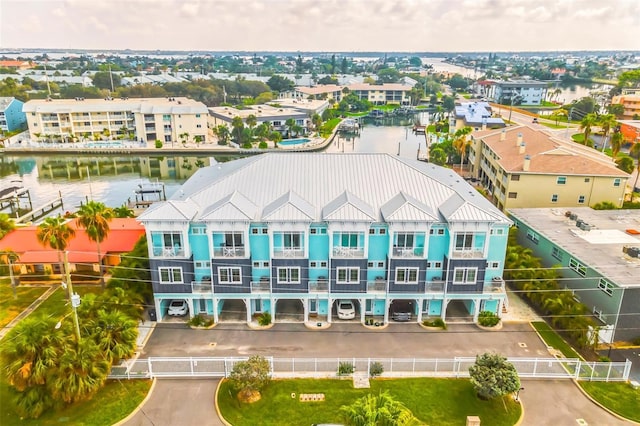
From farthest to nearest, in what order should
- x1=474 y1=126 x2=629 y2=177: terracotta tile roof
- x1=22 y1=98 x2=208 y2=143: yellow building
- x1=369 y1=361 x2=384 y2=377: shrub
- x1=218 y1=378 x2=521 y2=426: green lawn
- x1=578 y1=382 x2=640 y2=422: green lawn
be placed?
x1=22 y1=98 x2=208 y2=143: yellow building
x1=474 y1=126 x2=629 y2=177: terracotta tile roof
x1=369 y1=361 x2=384 y2=377: shrub
x1=578 y1=382 x2=640 y2=422: green lawn
x1=218 y1=378 x2=521 y2=426: green lawn

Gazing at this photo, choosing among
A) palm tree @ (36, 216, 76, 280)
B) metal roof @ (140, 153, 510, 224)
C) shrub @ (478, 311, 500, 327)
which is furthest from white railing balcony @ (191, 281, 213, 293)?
shrub @ (478, 311, 500, 327)

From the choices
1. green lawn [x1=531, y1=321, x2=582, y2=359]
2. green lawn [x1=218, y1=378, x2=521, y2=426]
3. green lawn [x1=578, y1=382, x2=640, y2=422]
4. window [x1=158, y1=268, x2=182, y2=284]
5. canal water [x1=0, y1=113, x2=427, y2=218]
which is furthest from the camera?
canal water [x1=0, y1=113, x2=427, y2=218]

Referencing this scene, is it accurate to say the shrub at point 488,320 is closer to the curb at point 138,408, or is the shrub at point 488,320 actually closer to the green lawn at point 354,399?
the green lawn at point 354,399

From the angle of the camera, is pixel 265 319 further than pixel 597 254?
No

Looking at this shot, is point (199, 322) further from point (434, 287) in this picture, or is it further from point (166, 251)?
point (434, 287)

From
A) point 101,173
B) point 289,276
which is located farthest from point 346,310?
point 101,173

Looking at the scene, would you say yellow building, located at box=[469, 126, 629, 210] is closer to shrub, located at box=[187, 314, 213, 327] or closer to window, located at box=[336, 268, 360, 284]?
window, located at box=[336, 268, 360, 284]

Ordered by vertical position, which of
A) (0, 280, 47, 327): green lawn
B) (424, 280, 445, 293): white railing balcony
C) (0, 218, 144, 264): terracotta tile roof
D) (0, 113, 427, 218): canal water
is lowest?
(0, 113, 427, 218): canal water
